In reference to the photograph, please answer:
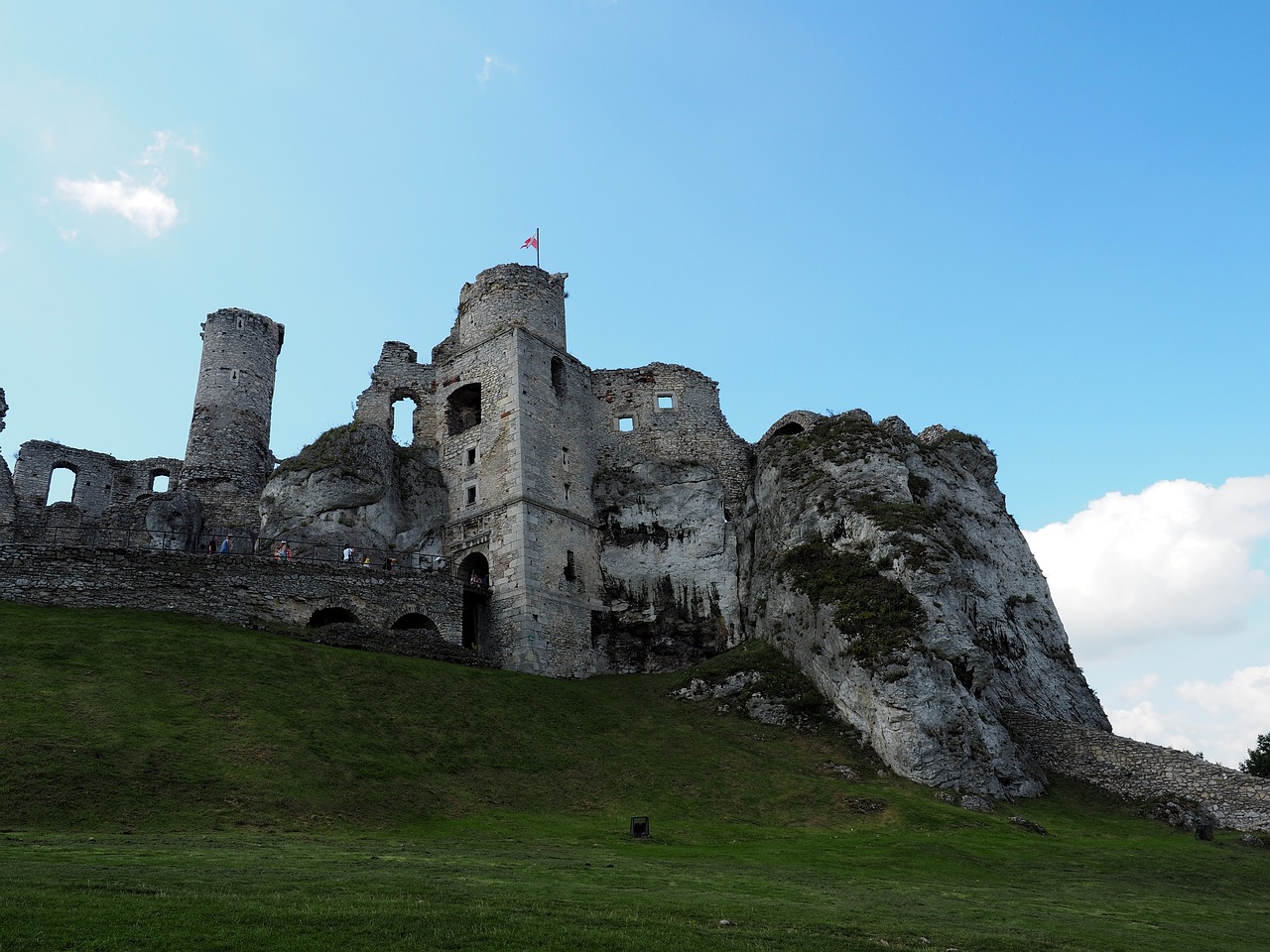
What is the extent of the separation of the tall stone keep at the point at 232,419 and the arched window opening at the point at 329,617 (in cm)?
1190

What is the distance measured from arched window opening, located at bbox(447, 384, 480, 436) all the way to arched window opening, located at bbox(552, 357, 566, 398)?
398cm

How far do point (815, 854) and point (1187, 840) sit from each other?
13.2 m

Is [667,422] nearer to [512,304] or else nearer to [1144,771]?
[512,304]

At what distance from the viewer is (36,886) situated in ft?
38.7

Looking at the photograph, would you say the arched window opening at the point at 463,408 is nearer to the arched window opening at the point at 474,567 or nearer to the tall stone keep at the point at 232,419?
the arched window opening at the point at 474,567

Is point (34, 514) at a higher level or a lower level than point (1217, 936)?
higher

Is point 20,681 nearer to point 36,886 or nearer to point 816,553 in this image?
point 36,886

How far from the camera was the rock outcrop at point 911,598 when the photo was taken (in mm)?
32062

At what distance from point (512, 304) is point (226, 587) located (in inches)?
Result: 864

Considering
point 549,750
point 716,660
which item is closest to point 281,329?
point 716,660

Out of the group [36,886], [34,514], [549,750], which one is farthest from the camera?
[34,514]

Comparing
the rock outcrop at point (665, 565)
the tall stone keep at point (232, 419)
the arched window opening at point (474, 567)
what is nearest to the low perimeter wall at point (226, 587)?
the arched window opening at point (474, 567)

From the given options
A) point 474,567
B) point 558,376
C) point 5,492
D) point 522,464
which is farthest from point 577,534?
point 5,492

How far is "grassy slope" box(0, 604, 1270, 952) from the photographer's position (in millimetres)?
12109
